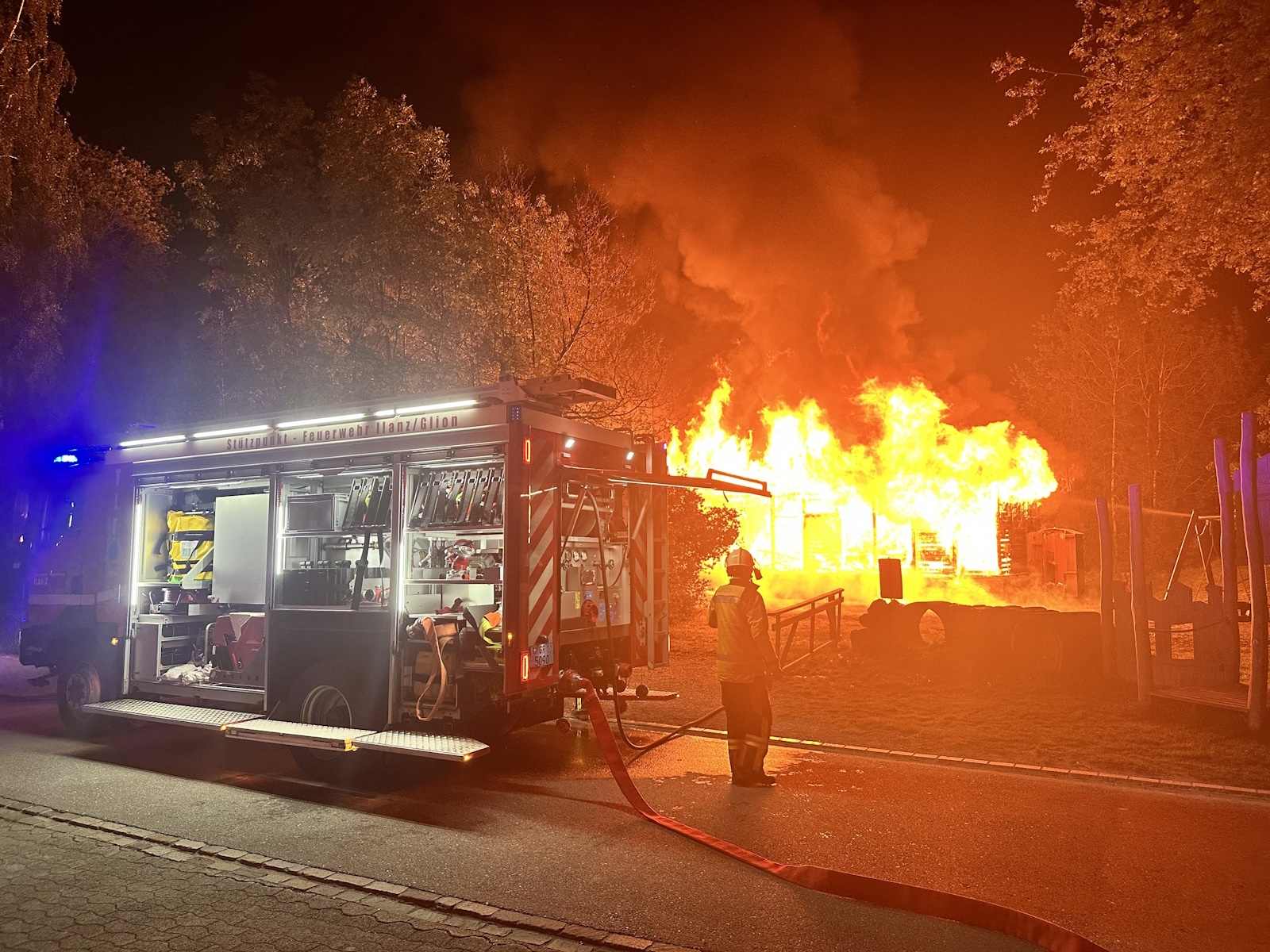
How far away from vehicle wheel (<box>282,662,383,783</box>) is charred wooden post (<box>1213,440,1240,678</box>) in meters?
9.13

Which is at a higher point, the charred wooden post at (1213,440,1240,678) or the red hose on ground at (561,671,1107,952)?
the charred wooden post at (1213,440,1240,678)

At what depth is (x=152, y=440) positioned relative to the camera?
989 centimetres

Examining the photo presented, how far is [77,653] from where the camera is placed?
32.0 feet

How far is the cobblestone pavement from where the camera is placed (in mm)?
4410

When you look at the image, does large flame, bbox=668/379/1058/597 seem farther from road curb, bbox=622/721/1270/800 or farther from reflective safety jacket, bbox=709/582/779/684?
reflective safety jacket, bbox=709/582/779/684

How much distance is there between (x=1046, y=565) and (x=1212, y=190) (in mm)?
21544

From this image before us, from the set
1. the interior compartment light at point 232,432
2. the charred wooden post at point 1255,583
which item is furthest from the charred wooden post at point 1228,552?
the interior compartment light at point 232,432

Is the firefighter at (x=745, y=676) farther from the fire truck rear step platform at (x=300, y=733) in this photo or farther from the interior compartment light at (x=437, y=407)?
the interior compartment light at (x=437, y=407)

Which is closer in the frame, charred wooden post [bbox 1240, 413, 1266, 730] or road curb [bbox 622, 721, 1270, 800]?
road curb [bbox 622, 721, 1270, 800]

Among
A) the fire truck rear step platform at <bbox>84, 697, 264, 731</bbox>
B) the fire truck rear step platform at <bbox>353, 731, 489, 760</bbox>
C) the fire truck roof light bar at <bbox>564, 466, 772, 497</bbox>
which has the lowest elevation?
the fire truck rear step platform at <bbox>84, 697, 264, 731</bbox>

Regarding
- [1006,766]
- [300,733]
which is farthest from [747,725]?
[300,733]

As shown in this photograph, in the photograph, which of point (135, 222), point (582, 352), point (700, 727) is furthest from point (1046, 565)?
point (135, 222)

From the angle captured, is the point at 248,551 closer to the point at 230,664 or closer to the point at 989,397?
the point at 230,664

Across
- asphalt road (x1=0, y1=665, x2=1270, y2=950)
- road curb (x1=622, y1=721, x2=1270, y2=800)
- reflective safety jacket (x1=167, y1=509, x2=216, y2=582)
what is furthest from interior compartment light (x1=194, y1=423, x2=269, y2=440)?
road curb (x1=622, y1=721, x2=1270, y2=800)
